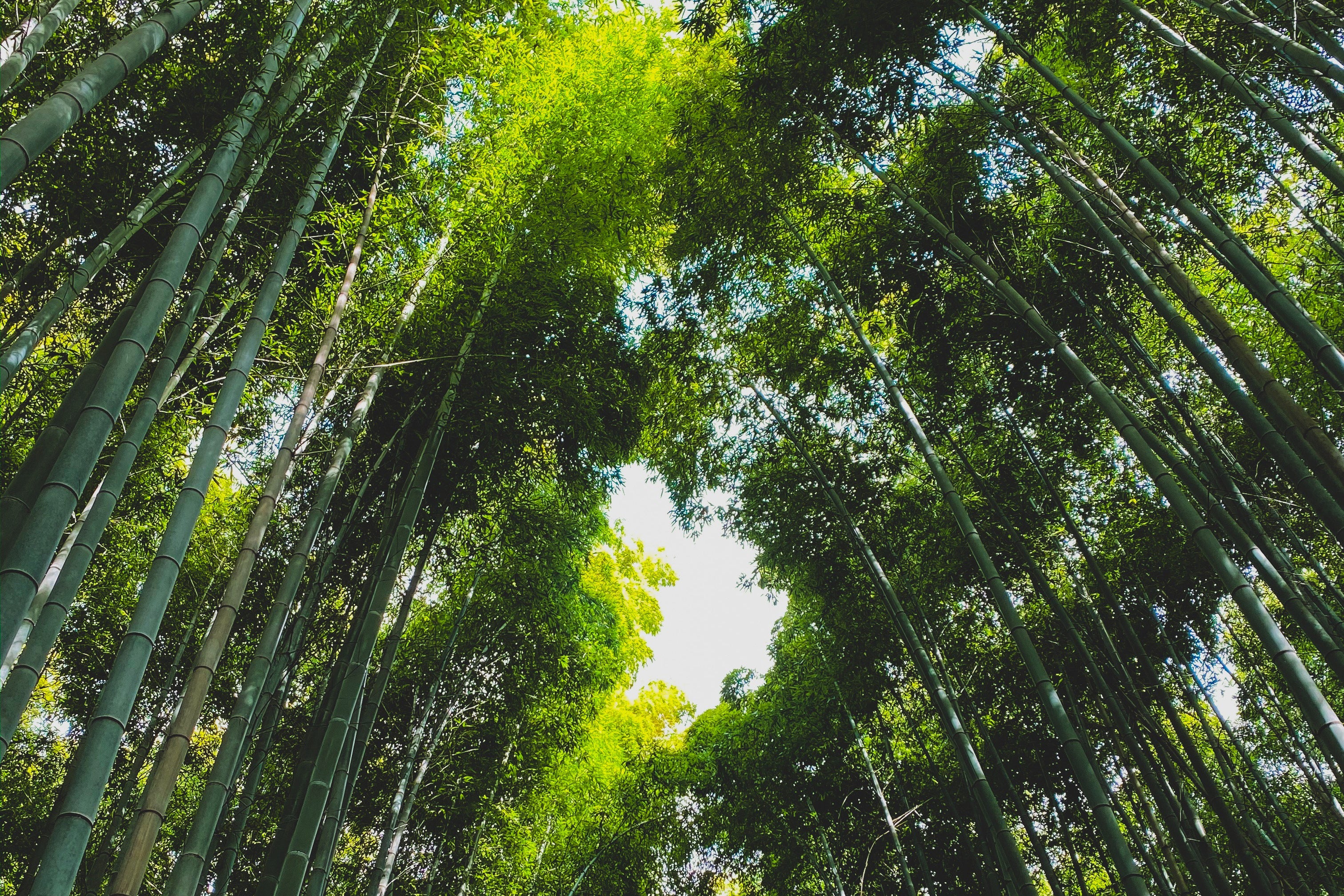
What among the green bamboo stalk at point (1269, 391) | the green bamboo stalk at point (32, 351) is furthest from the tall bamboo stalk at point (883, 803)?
the green bamboo stalk at point (32, 351)

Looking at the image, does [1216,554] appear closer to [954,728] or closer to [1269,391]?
[1269,391]

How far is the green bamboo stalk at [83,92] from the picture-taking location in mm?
1358

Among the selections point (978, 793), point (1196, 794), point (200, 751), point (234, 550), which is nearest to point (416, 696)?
point (234, 550)

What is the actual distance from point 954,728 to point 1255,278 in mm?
2308

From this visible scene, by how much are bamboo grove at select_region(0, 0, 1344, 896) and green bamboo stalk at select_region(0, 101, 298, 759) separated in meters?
0.01

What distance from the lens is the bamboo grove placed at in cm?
240

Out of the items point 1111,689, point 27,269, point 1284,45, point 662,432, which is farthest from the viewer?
point 662,432

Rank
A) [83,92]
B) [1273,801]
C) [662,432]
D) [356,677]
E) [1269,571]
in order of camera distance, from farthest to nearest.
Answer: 1. [662,432]
2. [1273,801]
3. [356,677]
4. [1269,571]
5. [83,92]

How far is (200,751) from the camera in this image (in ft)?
24.3

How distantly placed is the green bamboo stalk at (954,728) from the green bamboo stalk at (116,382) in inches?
118

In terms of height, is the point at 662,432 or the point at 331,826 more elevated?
the point at 662,432

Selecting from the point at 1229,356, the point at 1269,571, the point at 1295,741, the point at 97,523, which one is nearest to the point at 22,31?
the point at 97,523

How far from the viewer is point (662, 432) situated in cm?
650

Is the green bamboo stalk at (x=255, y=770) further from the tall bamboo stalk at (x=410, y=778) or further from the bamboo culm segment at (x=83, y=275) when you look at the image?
the bamboo culm segment at (x=83, y=275)
